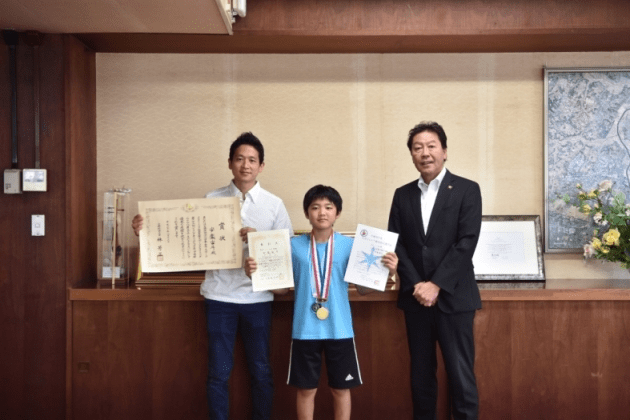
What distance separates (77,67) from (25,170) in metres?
0.67

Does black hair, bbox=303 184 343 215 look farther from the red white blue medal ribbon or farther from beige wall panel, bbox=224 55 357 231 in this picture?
beige wall panel, bbox=224 55 357 231

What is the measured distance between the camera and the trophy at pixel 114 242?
3.07m

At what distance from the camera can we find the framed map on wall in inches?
134

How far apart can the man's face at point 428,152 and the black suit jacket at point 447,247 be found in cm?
8

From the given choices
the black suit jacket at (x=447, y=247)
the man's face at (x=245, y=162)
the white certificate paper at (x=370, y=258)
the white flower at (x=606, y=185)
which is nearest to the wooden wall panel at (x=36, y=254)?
the man's face at (x=245, y=162)

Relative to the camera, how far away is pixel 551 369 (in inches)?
115

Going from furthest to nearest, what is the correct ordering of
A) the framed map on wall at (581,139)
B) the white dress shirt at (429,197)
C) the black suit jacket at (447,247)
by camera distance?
1. the framed map on wall at (581,139)
2. the white dress shirt at (429,197)
3. the black suit jacket at (447,247)

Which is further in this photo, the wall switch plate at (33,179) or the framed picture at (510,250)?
the framed picture at (510,250)

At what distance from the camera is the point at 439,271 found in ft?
7.89

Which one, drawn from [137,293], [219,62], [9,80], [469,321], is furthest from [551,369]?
[9,80]

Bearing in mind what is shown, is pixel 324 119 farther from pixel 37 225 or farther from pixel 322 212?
pixel 37 225

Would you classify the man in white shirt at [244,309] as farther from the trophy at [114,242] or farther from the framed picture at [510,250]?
the framed picture at [510,250]

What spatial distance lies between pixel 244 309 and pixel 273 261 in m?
0.31

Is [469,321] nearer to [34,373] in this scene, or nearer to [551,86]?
[551,86]
